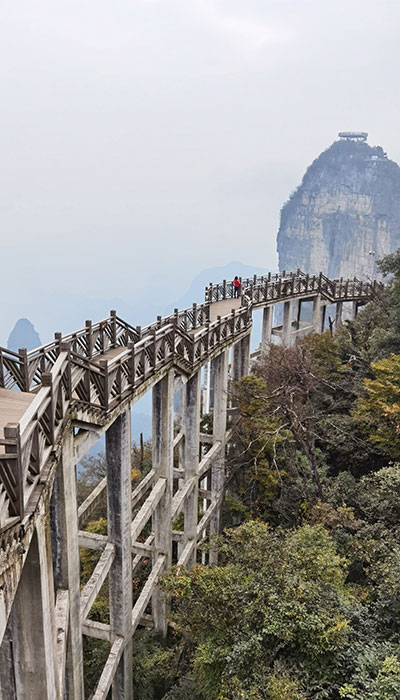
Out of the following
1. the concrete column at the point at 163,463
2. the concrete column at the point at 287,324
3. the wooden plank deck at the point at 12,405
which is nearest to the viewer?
the wooden plank deck at the point at 12,405

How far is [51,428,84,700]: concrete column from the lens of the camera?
6457 mm

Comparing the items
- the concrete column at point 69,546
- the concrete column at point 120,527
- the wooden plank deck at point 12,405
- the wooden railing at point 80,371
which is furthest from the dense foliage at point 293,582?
the wooden plank deck at point 12,405

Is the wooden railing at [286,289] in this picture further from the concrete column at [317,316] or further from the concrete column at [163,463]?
the concrete column at [163,463]

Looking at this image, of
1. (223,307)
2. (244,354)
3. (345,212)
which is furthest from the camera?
(345,212)

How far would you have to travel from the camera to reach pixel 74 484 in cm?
678

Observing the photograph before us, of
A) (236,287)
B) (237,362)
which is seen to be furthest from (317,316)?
(237,362)

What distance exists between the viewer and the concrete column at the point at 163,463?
37.2 ft

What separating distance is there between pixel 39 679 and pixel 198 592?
3.98 m

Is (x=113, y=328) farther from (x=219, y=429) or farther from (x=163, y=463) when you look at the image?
(x=219, y=429)

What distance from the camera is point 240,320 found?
17703 millimetres

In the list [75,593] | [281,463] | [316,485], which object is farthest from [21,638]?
[281,463]

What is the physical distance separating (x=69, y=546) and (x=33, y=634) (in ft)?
5.30

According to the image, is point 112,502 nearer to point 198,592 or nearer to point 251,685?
point 198,592

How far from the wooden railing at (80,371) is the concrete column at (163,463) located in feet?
2.87
